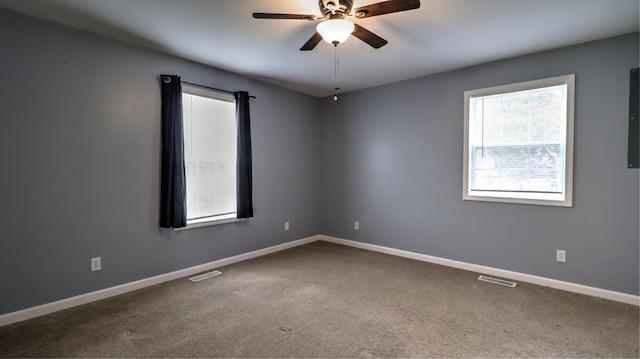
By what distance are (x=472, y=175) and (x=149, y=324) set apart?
3619mm

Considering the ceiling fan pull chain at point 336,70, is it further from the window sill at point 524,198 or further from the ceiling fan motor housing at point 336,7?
the window sill at point 524,198

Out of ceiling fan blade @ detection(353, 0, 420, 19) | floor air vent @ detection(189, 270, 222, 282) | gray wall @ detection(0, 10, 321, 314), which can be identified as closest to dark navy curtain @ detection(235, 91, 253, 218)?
gray wall @ detection(0, 10, 321, 314)

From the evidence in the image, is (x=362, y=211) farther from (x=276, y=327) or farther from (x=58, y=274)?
(x=58, y=274)

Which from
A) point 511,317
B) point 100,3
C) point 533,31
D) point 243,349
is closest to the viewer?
point 243,349

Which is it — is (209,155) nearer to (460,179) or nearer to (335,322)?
(335,322)

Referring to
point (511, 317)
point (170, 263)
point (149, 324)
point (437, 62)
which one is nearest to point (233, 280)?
point (170, 263)

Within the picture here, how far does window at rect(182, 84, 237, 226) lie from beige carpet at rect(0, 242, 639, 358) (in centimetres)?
87

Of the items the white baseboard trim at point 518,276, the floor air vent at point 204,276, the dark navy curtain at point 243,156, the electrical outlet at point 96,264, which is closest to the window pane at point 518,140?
the white baseboard trim at point 518,276

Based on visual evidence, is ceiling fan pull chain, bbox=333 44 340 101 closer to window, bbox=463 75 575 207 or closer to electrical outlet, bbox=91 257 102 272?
window, bbox=463 75 575 207

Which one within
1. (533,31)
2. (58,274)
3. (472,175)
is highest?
(533,31)

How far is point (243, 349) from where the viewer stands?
210 centimetres

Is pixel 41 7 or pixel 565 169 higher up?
pixel 41 7

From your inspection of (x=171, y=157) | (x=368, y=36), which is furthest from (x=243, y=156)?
(x=368, y=36)

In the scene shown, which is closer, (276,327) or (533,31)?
(276,327)
